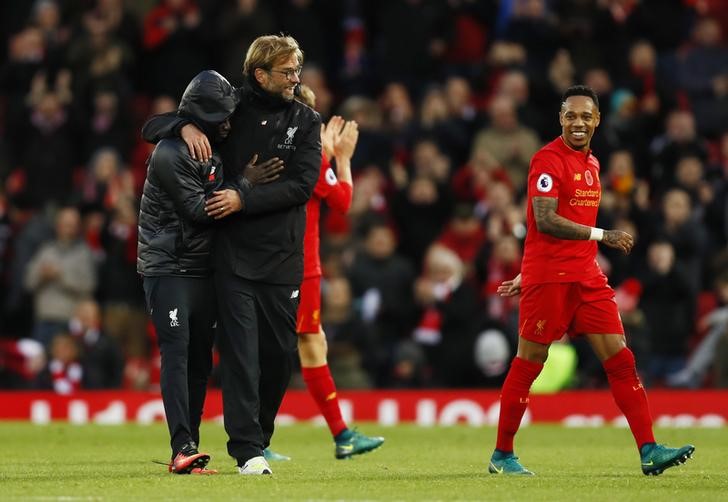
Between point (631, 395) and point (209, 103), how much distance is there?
3.18 metres

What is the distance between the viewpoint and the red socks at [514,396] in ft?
34.3

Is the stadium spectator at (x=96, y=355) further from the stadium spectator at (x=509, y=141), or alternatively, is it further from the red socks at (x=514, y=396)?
the red socks at (x=514, y=396)

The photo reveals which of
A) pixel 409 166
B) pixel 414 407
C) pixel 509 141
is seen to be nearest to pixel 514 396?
pixel 414 407

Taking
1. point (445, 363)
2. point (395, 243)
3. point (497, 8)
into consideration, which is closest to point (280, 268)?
point (445, 363)

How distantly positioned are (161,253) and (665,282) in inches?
370

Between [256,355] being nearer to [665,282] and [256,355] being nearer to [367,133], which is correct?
[665,282]

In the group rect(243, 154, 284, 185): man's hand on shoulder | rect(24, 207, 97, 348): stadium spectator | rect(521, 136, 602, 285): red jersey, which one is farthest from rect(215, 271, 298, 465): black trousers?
rect(24, 207, 97, 348): stadium spectator

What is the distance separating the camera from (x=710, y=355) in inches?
712

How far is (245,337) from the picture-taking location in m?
10.1

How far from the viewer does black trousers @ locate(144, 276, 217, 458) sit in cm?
1009

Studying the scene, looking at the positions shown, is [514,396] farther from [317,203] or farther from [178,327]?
[317,203]

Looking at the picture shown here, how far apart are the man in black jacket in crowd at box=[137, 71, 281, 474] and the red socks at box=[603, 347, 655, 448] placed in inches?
96.5

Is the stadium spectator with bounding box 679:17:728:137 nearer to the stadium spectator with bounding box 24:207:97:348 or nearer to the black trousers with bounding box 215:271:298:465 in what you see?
the stadium spectator with bounding box 24:207:97:348

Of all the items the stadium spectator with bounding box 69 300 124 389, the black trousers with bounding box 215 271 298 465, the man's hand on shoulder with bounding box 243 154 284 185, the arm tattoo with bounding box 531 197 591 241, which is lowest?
the stadium spectator with bounding box 69 300 124 389
